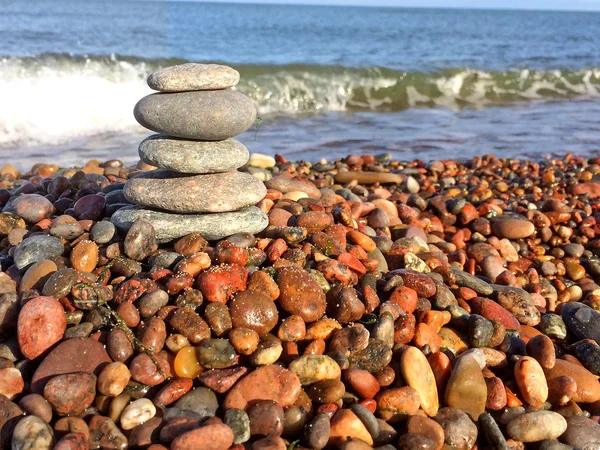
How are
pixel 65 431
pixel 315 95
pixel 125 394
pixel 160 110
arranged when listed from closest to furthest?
pixel 65 431
pixel 125 394
pixel 160 110
pixel 315 95

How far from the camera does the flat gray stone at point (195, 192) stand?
3.77m

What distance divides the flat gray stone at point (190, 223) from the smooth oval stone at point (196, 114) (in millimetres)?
543

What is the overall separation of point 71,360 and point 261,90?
506 inches

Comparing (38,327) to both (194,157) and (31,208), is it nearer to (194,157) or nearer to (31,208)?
(194,157)

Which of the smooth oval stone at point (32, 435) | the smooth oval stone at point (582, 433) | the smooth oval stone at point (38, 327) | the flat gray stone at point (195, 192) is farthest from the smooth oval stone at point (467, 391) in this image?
the smooth oval stone at point (38, 327)

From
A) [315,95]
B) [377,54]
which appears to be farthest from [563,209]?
[377,54]

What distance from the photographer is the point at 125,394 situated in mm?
2727

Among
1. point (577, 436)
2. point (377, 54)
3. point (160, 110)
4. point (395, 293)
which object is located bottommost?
point (377, 54)

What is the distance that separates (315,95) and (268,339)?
41.5 ft

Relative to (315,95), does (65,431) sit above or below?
above

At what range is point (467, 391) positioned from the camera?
9.66ft

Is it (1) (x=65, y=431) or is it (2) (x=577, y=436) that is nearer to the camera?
(1) (x=65, y=431)

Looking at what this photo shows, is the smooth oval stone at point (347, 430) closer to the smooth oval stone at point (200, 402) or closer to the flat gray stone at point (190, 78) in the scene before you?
the smooth oval stone at point (200, 402)

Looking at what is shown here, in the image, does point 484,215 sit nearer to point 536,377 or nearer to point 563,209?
point 563,209
